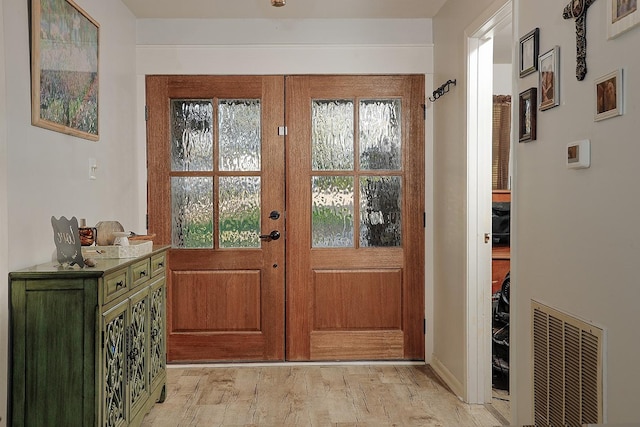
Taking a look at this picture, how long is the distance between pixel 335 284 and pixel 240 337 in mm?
793

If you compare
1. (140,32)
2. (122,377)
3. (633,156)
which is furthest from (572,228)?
(140,32)

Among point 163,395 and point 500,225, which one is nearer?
point 163,395

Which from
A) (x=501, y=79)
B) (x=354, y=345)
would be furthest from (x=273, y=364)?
(x=501, y=79)

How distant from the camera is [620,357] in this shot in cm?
183

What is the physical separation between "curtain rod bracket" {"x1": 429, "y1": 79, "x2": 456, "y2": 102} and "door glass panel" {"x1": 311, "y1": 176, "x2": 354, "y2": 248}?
2.70 ft

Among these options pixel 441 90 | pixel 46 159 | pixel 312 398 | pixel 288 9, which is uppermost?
pixel 288 9

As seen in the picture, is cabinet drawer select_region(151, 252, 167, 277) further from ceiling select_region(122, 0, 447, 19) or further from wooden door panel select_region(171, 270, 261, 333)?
ceiling select_region(122, 0, 447, 19)

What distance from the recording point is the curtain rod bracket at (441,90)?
372 cm

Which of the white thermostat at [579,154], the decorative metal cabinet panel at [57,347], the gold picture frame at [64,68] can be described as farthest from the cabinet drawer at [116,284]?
the white thermostat at [579,154]

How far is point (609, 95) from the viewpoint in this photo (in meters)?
1.89

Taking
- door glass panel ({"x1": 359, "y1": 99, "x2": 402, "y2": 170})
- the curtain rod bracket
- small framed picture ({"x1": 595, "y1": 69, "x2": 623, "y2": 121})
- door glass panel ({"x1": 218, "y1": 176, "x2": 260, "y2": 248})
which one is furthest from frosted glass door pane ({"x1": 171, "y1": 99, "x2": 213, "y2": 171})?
small framed picture ({"x1": 595, "y1": 69, "x2": 623, "y2": 121})

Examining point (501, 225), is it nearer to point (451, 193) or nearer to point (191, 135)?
point (451, 193)

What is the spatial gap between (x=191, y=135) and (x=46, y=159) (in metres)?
1.70

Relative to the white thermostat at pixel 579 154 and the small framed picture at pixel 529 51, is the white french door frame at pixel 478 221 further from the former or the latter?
the white thermostat at pixel 579 154
